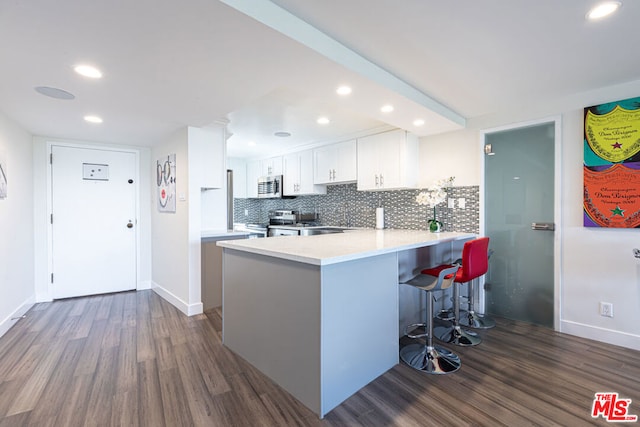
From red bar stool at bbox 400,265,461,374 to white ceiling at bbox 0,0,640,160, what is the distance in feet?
4.83

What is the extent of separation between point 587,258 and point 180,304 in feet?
13.5

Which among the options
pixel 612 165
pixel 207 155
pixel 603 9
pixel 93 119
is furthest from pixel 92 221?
pixel 612 165

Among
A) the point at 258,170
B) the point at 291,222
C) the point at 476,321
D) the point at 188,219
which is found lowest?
the point at 476,321

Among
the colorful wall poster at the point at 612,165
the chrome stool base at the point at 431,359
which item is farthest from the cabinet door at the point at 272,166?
the colorful wall poster at the point at 612,165

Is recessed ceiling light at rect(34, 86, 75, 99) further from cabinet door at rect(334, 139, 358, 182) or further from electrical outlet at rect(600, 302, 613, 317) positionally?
electrical outlet at rect(600, 302, 613, 317)

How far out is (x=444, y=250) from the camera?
3.30 metres

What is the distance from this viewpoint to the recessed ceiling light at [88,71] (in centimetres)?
197

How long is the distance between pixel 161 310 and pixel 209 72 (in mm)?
2741

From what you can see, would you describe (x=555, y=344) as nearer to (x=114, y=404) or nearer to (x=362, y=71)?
(x=362, y=71)

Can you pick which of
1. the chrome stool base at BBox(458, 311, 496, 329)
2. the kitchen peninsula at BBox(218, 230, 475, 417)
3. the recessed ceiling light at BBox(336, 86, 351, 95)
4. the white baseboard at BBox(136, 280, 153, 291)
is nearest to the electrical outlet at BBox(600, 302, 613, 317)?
the chrome stool base at BBox(458, 311, 496, 329)

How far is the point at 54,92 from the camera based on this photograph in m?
2.39

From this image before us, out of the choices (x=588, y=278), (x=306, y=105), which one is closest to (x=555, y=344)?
(x=588, y=278)

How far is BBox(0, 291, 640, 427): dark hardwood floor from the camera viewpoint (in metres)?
1.66

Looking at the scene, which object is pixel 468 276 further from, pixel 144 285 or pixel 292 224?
pixel 144 285
